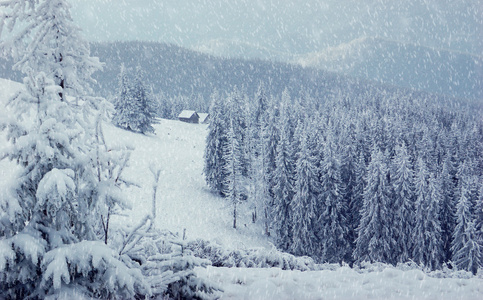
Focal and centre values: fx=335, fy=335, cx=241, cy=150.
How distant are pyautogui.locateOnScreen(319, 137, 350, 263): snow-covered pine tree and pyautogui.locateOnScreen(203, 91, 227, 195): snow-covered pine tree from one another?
13712 millimetres

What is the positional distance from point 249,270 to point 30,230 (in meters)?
5.38

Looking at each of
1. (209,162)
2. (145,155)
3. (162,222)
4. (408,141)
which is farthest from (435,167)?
(145,155)

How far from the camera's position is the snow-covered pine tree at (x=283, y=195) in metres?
37.8

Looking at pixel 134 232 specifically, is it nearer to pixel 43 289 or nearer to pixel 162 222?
pixel 43 289

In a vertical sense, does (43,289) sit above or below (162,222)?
above

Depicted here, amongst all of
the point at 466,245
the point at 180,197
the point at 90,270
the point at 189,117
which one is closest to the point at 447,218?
the point at 466,245

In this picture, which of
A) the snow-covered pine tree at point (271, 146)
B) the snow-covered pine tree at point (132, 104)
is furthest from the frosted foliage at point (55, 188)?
the snow-covered pine tree at point (132, 104)

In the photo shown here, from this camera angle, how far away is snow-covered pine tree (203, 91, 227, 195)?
4484 cm

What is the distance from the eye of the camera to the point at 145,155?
1868 inches

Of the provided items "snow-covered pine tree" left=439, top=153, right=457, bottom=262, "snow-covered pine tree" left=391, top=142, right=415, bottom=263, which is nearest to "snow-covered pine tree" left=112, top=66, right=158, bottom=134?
"snow-covered pine tree" left=391, top=142, right=415, bottom=263

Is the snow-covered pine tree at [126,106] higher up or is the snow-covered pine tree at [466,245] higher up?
the snow-covered pine tree at [126,106]

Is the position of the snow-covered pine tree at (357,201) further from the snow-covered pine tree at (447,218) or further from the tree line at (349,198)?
the snow-covered pine tree at (447,218)

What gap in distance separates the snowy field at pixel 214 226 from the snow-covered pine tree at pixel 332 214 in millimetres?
6981

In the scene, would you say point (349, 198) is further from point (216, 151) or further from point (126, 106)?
point (126, 106)
